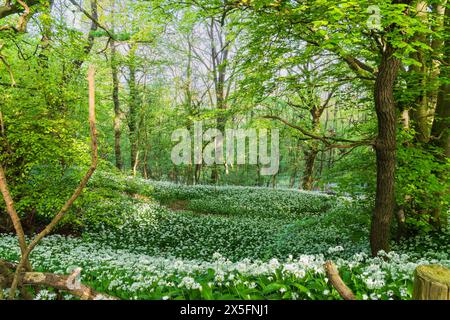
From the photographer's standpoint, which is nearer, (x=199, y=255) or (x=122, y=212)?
(x=199, y=255)

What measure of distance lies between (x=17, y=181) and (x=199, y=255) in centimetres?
650

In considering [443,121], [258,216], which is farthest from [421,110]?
[258,216]

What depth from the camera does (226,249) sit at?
11898 millimetres

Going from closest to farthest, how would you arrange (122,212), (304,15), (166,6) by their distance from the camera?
1. (304,15)
2. (166,6)
3. (122,212)

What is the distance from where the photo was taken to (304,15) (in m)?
6.41

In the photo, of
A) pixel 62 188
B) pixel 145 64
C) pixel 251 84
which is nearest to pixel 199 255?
pixel 62 188

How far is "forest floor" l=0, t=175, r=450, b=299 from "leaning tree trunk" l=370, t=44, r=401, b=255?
680 mm

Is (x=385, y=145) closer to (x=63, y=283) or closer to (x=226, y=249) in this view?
(x=63, y=283)

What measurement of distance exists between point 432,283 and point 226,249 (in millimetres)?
10036

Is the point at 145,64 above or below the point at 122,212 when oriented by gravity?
above

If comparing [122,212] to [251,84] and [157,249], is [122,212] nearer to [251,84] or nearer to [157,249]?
[157,249]

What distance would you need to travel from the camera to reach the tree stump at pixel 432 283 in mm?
2240

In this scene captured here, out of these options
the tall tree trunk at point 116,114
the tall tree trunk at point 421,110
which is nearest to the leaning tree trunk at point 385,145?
the tall tree trunk at point 421,110

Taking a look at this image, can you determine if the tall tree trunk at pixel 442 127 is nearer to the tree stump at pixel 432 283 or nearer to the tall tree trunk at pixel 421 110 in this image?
the tall tree trunk at pixel 421 110
